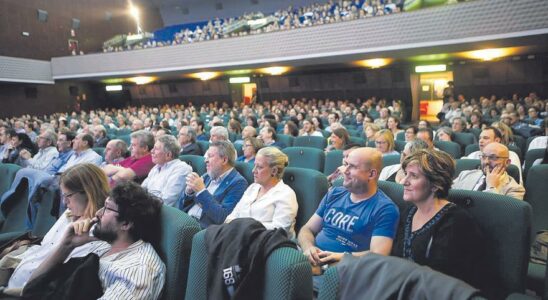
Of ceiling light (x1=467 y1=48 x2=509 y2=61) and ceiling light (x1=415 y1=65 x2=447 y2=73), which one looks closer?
ceiling light (x1=467 y1=48 x2=509 y2=61)

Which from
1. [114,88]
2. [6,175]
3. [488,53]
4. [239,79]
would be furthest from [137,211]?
[114,88]

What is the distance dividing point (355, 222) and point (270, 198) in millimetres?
632

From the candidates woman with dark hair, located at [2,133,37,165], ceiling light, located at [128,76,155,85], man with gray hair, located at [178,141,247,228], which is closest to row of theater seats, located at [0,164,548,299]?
man with gray hair, located at [178,141,247,228]

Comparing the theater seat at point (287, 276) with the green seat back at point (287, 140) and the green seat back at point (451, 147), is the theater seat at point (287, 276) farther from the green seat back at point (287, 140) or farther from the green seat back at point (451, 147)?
the green seat back at point (287, 140)

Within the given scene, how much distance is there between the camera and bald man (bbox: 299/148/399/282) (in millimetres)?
1929

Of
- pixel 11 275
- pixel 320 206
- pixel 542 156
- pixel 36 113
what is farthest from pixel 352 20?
pixel 36 113

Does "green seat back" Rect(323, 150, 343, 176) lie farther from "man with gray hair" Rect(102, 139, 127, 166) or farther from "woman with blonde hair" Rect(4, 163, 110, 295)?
"woman with blonde hair" Rect(4, 163, 110, 295)

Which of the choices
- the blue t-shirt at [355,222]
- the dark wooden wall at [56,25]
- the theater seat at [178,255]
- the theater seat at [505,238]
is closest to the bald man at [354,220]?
the blue t-shirt at [355,222]

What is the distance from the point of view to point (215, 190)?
291 cm

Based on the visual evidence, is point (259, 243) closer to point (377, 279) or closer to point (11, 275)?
point (377, 279)

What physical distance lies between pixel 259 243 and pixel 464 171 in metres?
2.32

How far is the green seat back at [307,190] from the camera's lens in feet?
8.13

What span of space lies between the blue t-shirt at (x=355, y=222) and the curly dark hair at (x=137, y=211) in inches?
36.8

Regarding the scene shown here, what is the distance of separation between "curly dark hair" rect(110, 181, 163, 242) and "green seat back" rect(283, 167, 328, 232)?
3.37 ft
